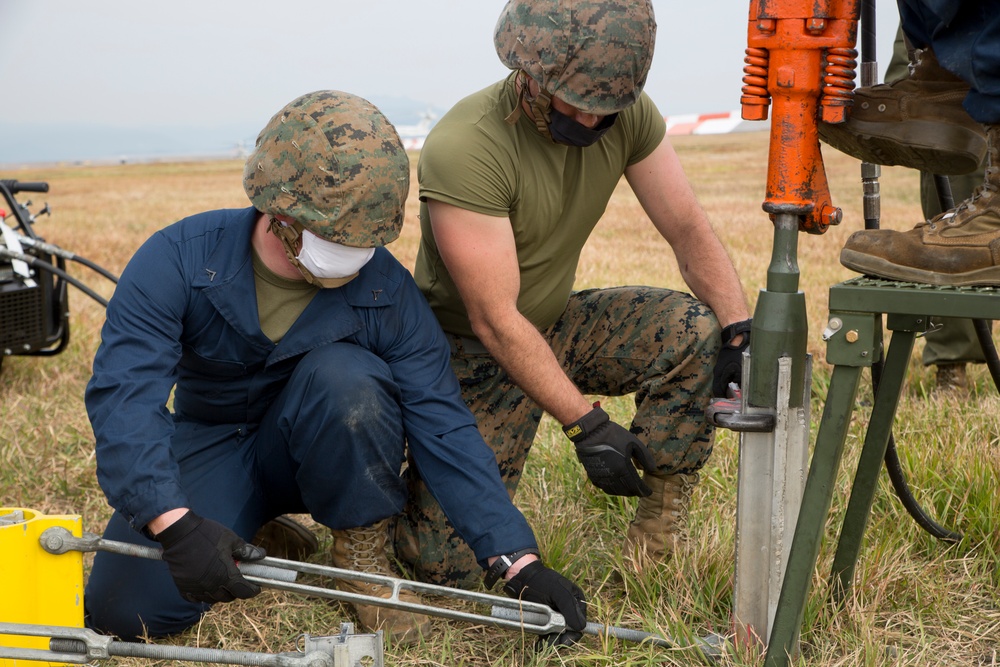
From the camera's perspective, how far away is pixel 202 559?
8.80 ft

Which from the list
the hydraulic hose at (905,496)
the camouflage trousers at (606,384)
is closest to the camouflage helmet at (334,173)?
the camouflage trousers at (606,384)

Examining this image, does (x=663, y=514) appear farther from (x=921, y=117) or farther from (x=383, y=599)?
(x=921, y=117)

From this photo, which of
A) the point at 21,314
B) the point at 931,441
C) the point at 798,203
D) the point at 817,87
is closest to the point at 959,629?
the point at 931,441

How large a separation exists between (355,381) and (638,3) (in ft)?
4.83

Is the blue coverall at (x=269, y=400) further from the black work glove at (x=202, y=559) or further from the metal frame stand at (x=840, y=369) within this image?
the metal frame stand at (x=840, y=369)

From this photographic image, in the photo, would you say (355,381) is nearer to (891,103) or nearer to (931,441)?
(891,103)

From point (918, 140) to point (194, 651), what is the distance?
227 centimetres

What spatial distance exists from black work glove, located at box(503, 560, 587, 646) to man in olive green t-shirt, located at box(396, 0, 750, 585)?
0.40m

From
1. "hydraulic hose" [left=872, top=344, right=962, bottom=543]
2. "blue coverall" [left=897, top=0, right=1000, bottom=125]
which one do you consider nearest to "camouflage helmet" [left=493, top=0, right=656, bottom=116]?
"blue coverall" [left=897, top=0, right=1000, bottom=125]

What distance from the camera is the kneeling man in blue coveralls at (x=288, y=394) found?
2818 millimetres

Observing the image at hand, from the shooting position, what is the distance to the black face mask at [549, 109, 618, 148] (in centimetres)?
327

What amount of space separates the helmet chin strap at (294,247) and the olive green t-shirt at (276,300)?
0.13 m

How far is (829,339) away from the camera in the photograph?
238cm

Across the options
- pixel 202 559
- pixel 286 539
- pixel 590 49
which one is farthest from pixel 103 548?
pixel 590 49
